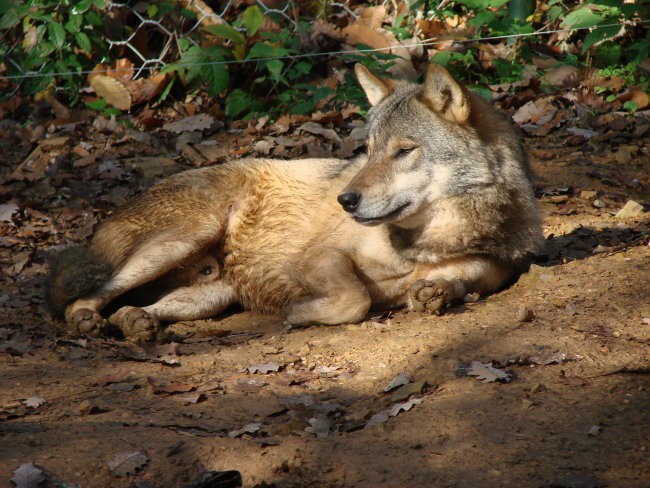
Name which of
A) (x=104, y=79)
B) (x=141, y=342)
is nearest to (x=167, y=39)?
(x=104, y=79)

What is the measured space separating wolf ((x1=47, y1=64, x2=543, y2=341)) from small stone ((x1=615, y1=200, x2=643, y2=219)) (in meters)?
1.36

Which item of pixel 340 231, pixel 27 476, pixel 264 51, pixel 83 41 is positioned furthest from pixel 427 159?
pixel 83 41

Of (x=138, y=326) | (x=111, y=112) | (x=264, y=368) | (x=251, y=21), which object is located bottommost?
(x=138, y=326)

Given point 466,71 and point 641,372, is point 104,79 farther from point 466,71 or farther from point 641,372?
point 641,372

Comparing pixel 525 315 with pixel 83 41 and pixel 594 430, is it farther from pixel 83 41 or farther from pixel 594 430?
pixel 83 41

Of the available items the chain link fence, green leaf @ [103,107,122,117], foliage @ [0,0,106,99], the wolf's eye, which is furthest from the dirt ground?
the chain link fence

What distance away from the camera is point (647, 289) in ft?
13.9

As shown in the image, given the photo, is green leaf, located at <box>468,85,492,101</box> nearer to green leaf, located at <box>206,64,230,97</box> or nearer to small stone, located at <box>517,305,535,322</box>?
green leaf, located at <box>206,64,230,97</box>

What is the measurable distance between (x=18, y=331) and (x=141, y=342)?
2.83ft

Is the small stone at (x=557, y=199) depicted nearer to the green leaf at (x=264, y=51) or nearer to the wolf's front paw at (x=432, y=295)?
the wolf's front paw at (x=432, y=295)

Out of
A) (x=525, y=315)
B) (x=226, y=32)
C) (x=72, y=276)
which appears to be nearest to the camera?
(x=525, y=315)

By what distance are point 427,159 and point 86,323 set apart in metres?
2.51

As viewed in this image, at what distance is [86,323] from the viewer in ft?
16.1

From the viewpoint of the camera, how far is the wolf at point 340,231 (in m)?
4.67
